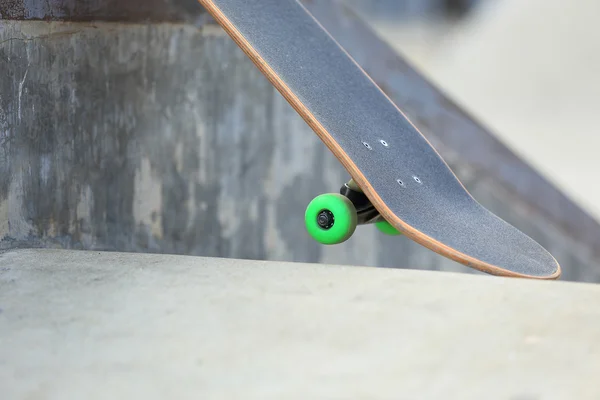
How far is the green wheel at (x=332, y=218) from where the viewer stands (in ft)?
6.44

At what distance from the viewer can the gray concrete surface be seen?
43.8 inches

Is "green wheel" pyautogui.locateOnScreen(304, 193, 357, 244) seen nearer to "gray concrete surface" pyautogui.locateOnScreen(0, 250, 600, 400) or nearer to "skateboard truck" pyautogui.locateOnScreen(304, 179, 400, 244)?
"skateboard truck" pyautogui.locateOnScreen(304, 179, 400, 244)

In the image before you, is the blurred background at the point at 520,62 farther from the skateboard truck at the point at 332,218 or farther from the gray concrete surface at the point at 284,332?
the gray concrete surface at the point at 284,332

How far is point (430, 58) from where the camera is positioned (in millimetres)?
4758

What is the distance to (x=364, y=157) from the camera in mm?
1947

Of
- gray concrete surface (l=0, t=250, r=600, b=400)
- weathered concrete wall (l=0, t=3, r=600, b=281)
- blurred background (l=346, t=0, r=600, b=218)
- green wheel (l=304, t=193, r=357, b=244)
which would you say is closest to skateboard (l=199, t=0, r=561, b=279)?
green wheel (l=304, t=193, r=357, b=244)

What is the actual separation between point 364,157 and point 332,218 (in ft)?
0.59

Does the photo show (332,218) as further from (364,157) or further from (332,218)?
(364,157)

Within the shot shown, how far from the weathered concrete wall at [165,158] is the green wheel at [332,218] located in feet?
2.60

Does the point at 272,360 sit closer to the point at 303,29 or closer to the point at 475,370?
the point at 475,370

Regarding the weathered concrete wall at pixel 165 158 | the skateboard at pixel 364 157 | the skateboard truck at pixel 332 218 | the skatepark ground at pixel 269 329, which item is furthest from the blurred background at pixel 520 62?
the skatepark ground at pixel 269 329

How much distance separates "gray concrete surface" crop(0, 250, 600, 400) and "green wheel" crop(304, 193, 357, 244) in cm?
24

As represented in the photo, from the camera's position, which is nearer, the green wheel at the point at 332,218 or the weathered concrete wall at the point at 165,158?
the green wheel at the point at 332,218

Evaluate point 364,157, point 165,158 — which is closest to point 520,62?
point 165,158
